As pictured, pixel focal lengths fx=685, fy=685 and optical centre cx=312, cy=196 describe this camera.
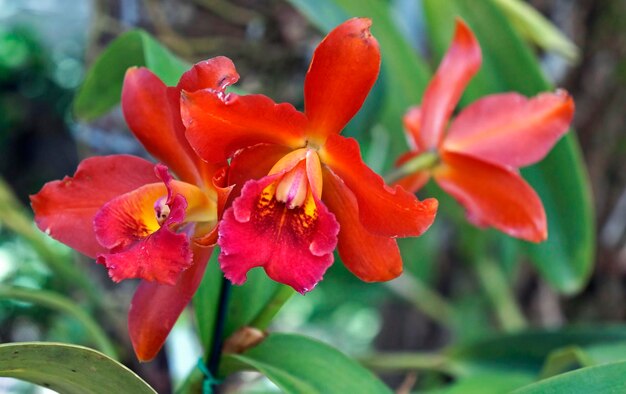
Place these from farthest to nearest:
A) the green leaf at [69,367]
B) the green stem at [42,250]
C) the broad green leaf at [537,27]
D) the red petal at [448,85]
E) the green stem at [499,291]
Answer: the green stem at [499,291], the green stem at [42,250], the broad green leaf at [537,27], the red petal at [448,85], the green leaf at [69,367]

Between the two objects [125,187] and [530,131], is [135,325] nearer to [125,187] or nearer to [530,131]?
[125,187]

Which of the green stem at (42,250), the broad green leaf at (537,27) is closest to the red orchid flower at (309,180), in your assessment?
the broad green leaf at (537,27)

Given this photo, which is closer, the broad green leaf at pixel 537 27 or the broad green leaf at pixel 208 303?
the broad green leaf at pixel 208 303

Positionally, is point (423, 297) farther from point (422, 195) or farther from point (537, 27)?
point (537, 27)

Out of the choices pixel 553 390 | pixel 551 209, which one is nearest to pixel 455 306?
pixel 551 209

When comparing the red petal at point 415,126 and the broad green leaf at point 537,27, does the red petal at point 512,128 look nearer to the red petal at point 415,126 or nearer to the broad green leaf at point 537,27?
the red petal at point 415,126

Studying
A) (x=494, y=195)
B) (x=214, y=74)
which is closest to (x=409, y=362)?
(x=494, y=195)
